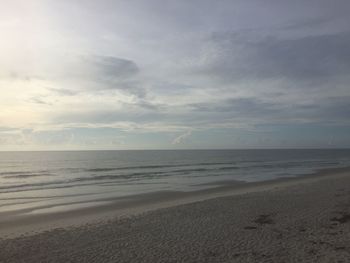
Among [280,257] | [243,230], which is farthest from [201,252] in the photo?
[243,230]

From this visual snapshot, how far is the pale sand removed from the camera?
9.24 m

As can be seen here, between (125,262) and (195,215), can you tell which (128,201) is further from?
(125,262)

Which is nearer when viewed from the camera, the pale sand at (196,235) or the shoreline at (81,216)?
the pale sand at (196,235)

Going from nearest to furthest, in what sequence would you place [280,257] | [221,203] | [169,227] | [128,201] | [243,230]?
[280,257] → [243,230] → [169,227] → [221,203] → [128,201]

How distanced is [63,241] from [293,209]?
9.62m

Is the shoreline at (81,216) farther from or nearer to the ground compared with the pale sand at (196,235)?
nearer to the ground

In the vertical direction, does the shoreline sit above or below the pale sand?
below

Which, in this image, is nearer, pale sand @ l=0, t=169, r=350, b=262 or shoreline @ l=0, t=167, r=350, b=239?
pale sand @ l=0, t=169, r=350, b=262

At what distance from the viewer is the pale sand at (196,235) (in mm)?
9241

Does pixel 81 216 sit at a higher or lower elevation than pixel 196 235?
lower

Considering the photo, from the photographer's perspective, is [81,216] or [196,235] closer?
[196,235]

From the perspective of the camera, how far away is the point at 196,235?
11320 millimetres

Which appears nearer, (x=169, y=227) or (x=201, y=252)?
(x=201, y=252)

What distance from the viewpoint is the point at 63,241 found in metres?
11.1
